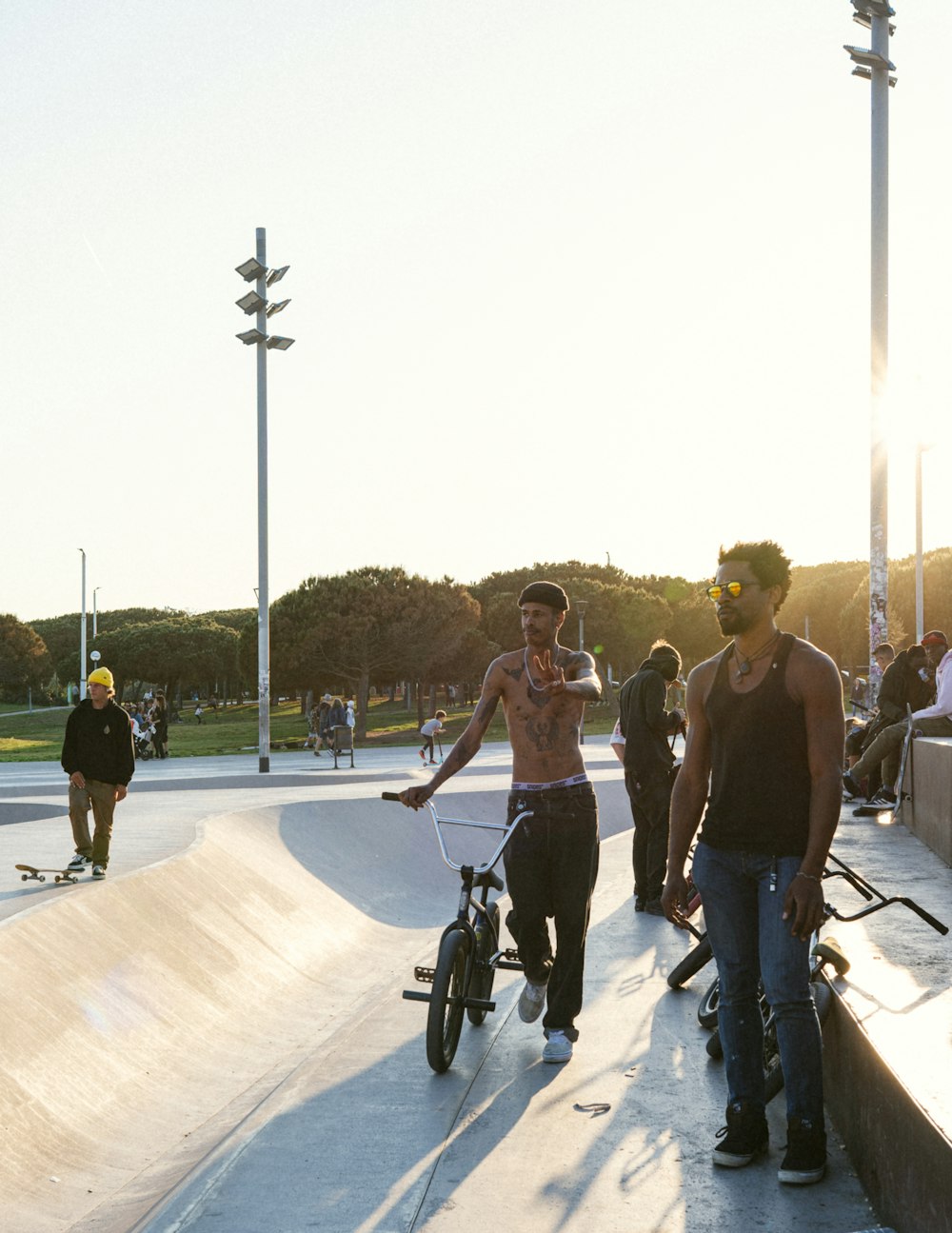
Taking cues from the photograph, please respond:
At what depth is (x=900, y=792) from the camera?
11.1m

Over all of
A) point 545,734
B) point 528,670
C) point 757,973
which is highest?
point 528,670

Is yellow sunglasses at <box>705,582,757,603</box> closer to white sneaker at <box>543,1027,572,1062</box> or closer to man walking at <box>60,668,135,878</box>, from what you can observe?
white sneaker at <box>543,1027,572,1062</box>

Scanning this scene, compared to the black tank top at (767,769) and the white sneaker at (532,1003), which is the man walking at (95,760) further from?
the black tank top at (767,769)

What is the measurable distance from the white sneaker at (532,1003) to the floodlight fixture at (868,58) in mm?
13085

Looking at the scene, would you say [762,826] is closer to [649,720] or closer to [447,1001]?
Result: [447,1001]

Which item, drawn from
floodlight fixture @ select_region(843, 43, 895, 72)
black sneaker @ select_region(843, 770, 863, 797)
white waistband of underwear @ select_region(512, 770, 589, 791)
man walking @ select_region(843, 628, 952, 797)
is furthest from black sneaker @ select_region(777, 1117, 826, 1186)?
floodlight fixture @ select_region(843, 43, 895, 72)

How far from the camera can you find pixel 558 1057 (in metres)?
5.11

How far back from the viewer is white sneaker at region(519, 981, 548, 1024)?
5.39m

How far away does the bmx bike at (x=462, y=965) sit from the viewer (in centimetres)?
505

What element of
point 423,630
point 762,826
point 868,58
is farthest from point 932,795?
point 423,630

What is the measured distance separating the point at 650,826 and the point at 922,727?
411 cm

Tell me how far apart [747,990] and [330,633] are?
44588mm

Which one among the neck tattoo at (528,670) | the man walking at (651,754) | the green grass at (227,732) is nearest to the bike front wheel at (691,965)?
the neck tattoo at (528,670)

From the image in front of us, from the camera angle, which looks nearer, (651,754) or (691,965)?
(691,965)
